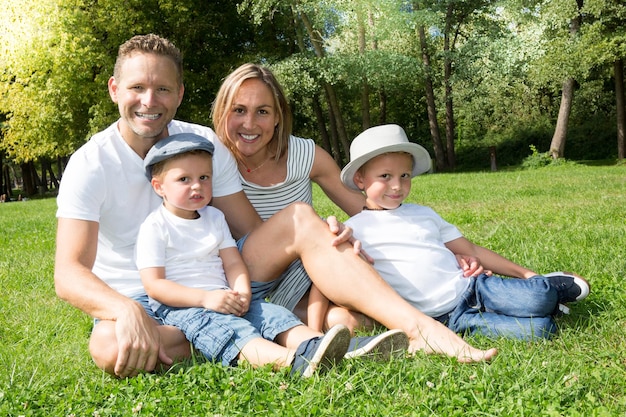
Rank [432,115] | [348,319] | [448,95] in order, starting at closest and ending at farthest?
[348,319] → [448,95] → [432,115]

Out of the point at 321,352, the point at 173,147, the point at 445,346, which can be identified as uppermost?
the point at 173,147

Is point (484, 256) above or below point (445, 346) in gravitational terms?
above

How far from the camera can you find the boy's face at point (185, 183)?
351 cm

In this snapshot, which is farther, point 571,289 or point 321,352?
point 571,289

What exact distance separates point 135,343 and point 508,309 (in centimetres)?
198

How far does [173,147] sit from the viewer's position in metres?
3.46

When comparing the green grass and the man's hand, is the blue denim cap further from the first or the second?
the green grass

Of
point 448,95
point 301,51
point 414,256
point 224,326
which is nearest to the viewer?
point 224,326

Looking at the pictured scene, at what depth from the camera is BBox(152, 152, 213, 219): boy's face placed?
351 centimetres

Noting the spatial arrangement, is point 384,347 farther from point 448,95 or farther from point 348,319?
point 448,95

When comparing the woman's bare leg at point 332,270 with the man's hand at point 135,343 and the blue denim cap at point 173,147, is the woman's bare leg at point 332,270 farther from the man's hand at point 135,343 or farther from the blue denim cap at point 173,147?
the man's hand at point 135,343

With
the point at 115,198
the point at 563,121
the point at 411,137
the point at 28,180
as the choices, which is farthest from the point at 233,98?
the point at 28,180

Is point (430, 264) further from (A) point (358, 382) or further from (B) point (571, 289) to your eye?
(A) point (358, 382)

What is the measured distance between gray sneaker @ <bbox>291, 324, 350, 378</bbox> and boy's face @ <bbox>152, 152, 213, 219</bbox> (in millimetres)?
1056
